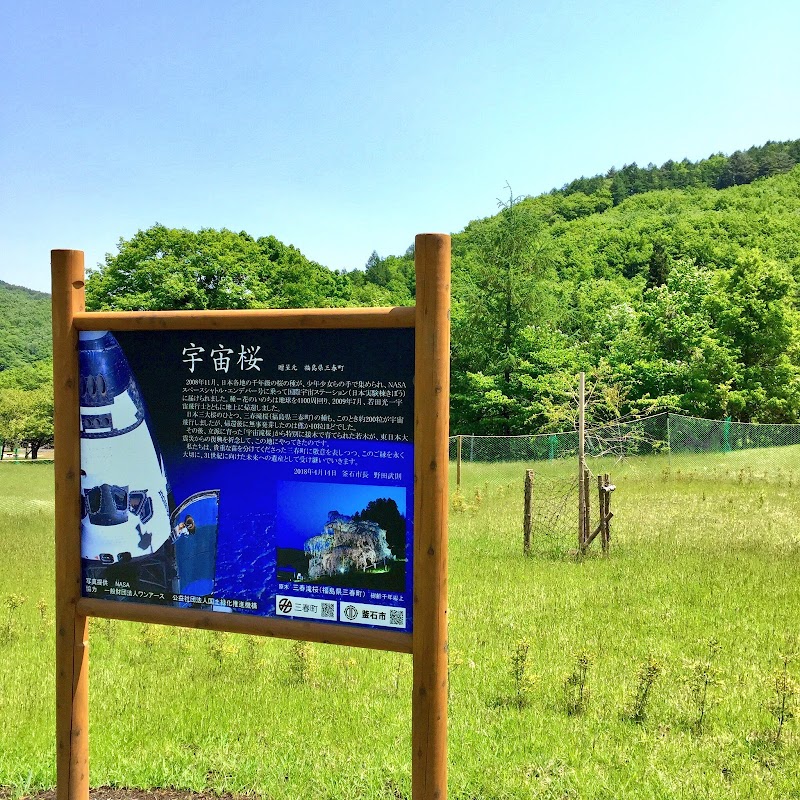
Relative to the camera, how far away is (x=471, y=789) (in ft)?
14.5

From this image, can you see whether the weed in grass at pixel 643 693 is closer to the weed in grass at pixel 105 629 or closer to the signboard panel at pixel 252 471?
the signboard panel at pixel 252 471

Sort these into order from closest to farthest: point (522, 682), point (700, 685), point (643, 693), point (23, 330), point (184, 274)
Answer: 1. point (643, 693)
2. point (522, 682)
3. point (700, 685)
4. point (184, 274)
5. point (23, 330)

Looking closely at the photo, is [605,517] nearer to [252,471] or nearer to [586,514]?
[586,514]

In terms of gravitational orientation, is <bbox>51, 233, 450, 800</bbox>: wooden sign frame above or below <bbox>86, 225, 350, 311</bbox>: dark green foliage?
below

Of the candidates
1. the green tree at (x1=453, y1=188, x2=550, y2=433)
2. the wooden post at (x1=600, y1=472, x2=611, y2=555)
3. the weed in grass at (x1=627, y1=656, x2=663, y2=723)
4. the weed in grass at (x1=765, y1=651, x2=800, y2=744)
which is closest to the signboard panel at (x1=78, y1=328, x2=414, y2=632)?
the weed in grass at (x1=627, y1=656, x2=663, y2=723)

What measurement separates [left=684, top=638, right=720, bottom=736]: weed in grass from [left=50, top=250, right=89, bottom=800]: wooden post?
3.78m

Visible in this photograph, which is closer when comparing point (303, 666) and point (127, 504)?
point (127, 504)

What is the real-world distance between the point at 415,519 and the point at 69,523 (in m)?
1.93

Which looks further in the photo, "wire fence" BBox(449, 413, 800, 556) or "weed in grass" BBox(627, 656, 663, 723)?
"wire fence" BBox(449, 413, 800, 556)

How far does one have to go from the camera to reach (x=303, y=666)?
246 inches

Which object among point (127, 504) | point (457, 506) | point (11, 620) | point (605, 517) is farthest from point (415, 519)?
point (457, 506)

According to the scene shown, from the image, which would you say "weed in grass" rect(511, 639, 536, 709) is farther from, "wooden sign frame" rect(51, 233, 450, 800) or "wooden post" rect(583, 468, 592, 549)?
"wooden post" rect(583, 468, 592, 549)

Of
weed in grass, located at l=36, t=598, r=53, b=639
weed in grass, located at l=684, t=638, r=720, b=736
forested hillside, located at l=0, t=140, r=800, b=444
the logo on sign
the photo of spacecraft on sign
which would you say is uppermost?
forested hillside, located at l=0, t=140, r=800, b=444

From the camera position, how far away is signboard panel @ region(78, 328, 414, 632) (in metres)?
3.47
